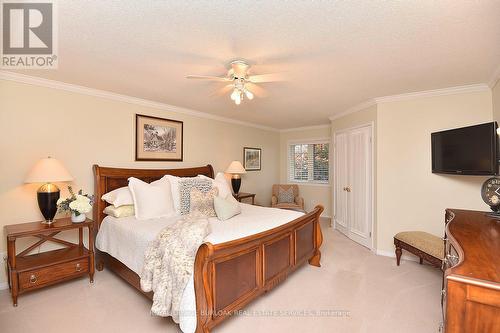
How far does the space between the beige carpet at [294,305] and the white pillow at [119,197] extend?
0.93m

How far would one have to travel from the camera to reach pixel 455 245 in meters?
1.45

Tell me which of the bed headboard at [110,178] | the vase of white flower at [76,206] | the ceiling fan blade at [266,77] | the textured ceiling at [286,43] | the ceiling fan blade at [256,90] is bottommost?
the vase of white flower at [76,206]

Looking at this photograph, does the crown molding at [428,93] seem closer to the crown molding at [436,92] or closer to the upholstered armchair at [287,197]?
the crown molding at [436,92]

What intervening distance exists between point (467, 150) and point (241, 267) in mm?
2837

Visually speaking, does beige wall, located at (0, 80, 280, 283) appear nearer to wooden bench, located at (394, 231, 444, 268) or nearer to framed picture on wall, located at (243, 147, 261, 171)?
framed picture on wall, located at (243, 147, 261, 171)

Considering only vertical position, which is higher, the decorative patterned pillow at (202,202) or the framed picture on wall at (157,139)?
the framed picture on wall at (157,139)

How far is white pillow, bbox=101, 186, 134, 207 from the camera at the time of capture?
9.95 ft

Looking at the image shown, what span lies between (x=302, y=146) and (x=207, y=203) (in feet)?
13.4

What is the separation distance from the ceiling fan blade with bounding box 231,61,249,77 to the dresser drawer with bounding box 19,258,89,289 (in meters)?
2.74

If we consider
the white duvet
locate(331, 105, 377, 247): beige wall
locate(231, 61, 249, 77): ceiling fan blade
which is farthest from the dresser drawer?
locate(331, 105, 377, 247): beige wall

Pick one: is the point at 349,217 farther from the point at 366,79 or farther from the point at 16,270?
the point at 16,270

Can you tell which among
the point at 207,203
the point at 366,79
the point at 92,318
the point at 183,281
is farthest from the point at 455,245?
the point at 92,318

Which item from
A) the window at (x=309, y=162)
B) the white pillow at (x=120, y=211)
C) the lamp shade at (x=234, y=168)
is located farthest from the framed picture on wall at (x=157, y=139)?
the window at (x=309, y=162)

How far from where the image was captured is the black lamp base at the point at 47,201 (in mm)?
2658
